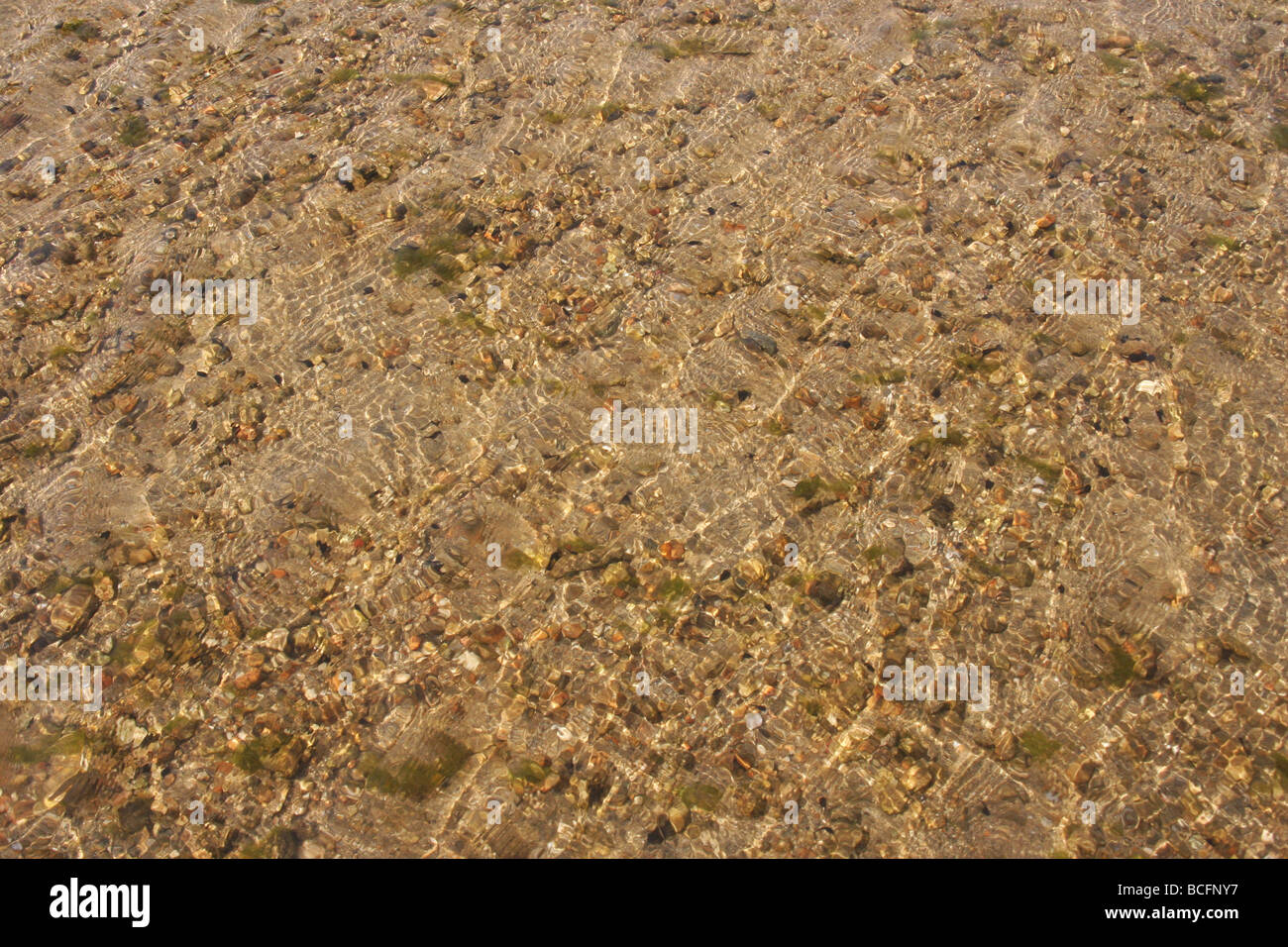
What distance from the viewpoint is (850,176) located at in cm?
809

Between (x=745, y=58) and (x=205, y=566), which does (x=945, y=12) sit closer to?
(x=745, y=58)

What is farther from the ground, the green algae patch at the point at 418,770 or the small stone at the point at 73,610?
the small stone at the point at 73,610

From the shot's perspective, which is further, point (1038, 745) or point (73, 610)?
point (73, 610)

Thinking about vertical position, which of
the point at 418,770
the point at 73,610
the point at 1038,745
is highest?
the point at 73,610

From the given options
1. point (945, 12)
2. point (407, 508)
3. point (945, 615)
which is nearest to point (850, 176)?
point (945, 12)

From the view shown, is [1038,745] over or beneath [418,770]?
over

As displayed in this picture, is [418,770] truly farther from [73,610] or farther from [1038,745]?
[1038,745]

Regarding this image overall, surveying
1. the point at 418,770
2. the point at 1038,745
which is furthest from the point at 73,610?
the point at 1038,745

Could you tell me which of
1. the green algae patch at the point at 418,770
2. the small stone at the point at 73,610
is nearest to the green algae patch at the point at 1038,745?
the green algae patch at the point at 418,770

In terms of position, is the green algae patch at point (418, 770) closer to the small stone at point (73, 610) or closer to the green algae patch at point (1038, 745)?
the small stone at point (73, 610)

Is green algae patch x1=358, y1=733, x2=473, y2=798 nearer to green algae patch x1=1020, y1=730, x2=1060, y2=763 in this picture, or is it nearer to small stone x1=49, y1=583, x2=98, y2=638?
small stone x1=49, y1=583, x2=98, y2=638

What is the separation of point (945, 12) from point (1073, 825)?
8678 millimetres

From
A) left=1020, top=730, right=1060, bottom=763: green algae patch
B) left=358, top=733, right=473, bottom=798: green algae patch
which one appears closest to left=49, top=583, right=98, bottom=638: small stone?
left=358, top=733, right=473, bottom=798: green algae patch

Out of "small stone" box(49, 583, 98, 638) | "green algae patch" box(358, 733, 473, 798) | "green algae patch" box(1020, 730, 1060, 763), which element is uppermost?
"small stone" box(49, 583, 98, 638)
